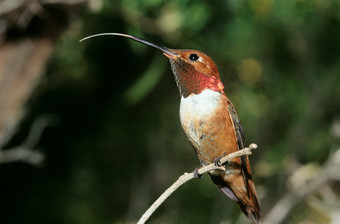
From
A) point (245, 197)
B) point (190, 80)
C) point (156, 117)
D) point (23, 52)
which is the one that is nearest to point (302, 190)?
point (245, 197)

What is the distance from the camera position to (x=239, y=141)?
1.98 metres

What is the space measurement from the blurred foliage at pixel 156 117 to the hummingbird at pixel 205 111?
4.30ft

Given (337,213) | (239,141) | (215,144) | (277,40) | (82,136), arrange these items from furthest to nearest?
(82,136), (277,40), (337,213), (239,141), (215,144)

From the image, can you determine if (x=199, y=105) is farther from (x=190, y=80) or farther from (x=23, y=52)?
(x=23, y=52)

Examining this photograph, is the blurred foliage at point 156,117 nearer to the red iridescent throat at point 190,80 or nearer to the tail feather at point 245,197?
the tail feather at point 245,197

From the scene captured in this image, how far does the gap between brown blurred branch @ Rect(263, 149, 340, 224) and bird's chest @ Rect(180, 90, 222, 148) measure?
1.40 metres

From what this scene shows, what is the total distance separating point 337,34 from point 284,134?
104 cm

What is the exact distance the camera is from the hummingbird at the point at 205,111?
1.74m

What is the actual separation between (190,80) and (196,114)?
0.14 metres

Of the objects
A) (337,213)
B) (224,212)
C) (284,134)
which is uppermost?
(284,134)

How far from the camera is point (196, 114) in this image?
174 centimetres

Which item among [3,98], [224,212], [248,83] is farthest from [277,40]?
[3,98]

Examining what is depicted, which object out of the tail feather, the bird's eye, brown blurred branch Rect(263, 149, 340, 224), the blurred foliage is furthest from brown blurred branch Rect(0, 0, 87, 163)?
brown blurred branch Rect(263, 149, 340, 224)

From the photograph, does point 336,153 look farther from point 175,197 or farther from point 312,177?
point 175,197
